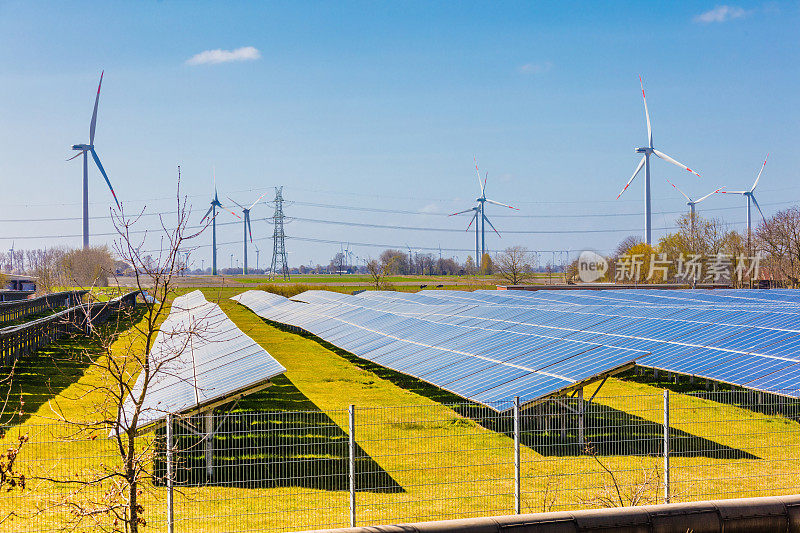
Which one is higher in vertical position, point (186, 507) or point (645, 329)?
point (645, 329)

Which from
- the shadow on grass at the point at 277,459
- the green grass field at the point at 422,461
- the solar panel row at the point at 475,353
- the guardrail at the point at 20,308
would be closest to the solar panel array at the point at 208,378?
the shadow on grass at the point at 277,459

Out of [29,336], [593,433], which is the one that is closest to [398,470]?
[593,433]

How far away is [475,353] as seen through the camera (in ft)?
67.9

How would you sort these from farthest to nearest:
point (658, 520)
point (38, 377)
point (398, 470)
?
point (38, 377)
point (398, 470)
point (658, 520)

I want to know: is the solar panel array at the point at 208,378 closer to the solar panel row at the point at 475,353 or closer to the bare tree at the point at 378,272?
the solar panel row at the point at 475,353

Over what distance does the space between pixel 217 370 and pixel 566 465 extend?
7766 millimetres

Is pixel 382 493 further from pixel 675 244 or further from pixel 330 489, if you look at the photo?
pixel 675 244

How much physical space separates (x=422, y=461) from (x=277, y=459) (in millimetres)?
2978

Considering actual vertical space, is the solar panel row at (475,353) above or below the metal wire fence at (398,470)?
above

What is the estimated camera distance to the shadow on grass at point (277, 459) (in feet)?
40.5

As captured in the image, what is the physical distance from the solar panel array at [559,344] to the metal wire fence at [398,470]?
1093mm

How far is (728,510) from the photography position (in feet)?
27.8

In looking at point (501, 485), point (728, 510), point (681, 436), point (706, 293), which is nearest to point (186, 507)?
point (501, 485)

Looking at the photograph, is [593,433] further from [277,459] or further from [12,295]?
[12,295]
